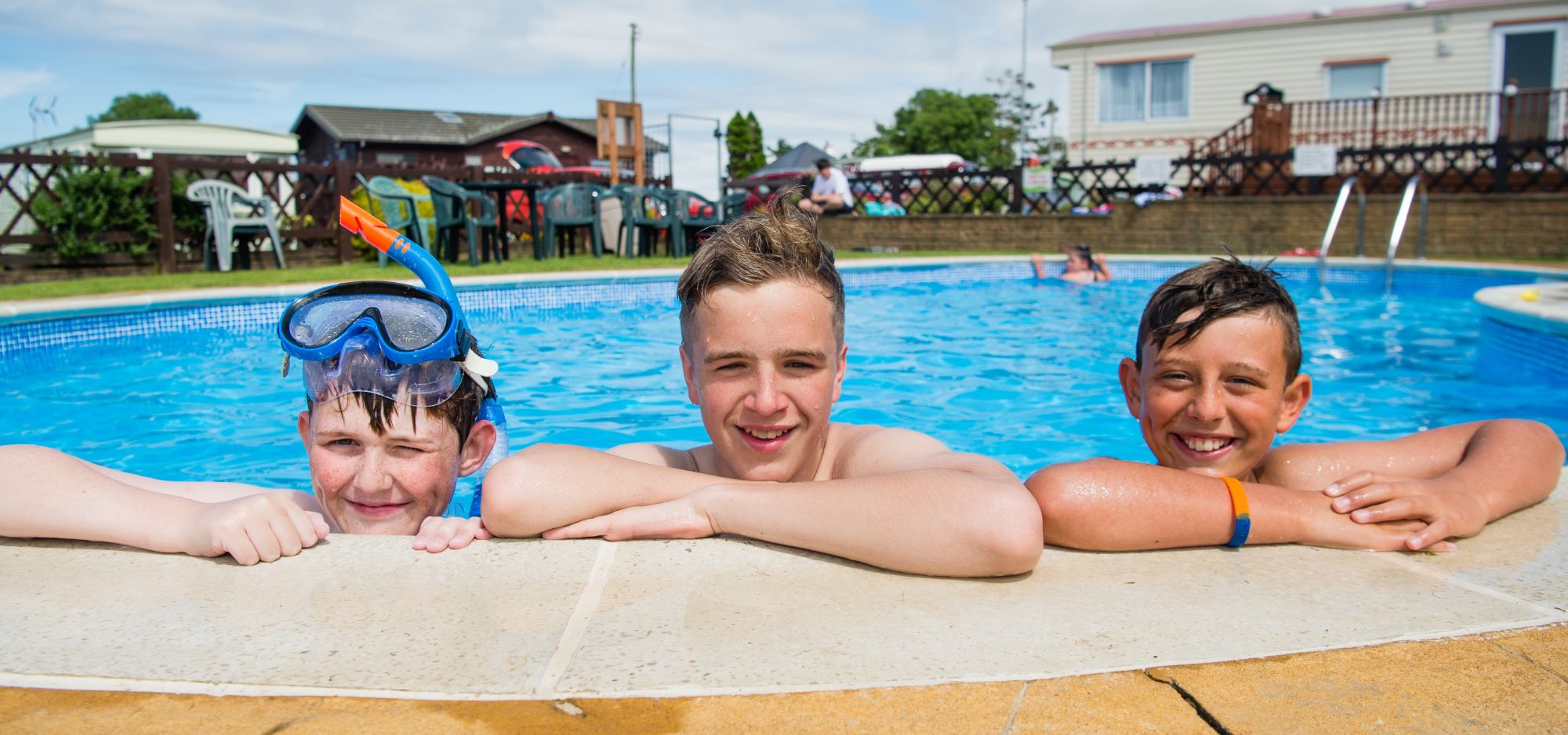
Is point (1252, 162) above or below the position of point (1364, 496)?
above

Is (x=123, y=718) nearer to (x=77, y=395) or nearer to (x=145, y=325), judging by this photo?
Result: (x=77, y=395)

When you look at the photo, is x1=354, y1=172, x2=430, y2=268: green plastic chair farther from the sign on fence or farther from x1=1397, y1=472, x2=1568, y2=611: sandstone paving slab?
the sign on fence

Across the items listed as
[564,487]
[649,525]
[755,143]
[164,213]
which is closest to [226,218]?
[164,213]

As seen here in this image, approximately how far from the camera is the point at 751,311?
215 cm

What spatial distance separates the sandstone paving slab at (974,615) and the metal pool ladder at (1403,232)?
35.8 ft

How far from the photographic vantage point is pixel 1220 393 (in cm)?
238

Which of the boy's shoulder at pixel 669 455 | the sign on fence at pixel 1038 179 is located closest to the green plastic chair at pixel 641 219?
the sign on fence at pixel 1038 179

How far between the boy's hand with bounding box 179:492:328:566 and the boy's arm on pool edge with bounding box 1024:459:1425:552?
153cm

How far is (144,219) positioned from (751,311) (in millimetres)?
13768

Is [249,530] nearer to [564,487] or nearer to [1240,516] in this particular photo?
[564,487]

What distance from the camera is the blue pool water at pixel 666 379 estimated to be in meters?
5.73

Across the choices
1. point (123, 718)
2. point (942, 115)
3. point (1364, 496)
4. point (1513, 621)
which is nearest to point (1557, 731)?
point (1513, 621)

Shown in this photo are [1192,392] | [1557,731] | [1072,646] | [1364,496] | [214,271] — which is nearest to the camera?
[1557,731]

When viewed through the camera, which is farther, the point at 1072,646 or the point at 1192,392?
the point at 1192,392
